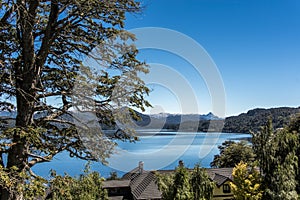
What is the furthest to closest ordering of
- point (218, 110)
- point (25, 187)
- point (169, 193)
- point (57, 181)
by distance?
point (169, 193) → point (218, 110) → point (57, 181) → point (25, 187)

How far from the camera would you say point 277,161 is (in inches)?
627

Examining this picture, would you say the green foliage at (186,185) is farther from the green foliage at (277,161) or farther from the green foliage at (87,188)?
the green foliage at (277,161)

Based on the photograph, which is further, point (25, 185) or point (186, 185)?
point (186, 185)

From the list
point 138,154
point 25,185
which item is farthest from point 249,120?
point 25,185

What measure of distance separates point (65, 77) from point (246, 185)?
1447cm

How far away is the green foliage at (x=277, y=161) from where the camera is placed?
49.6 feet

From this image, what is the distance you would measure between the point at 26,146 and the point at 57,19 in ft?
7.59

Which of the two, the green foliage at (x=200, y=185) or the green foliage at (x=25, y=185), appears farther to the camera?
the green foliage at (x=200, y=185)

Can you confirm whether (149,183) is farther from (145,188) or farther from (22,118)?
(22,118)

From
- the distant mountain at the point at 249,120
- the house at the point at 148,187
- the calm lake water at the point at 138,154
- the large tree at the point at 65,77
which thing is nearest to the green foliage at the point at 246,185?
the calm lake water at the point at 138,154

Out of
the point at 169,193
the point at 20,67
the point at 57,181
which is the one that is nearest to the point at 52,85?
the point at 20,67

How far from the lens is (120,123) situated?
5.50 metres

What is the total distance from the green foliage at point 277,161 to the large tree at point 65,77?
1265cm

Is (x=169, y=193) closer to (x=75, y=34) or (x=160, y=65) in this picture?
(x=160, y=65)
